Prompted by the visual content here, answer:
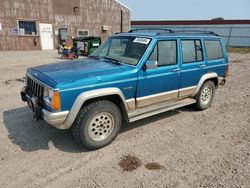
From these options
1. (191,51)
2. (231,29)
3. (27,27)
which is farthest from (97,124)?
(231,29)

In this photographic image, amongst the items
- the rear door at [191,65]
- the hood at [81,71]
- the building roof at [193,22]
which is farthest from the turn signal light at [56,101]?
the building roof at [193,22]

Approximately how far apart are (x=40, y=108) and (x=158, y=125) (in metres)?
2.46

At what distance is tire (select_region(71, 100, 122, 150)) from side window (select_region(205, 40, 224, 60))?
291 cm

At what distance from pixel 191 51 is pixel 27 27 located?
692 inches

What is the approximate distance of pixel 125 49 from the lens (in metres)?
4.27

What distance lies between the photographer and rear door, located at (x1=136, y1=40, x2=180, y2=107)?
3936 mm

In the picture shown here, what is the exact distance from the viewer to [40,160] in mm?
3311

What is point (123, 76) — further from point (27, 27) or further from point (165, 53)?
point (27, 27)

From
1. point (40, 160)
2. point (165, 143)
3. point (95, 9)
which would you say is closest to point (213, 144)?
point (165, 143)

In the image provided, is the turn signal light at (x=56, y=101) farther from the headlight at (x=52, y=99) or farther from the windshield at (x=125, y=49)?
the windshield at (x=125, y=49)

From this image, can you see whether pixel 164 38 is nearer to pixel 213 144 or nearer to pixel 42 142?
pixel 213 144

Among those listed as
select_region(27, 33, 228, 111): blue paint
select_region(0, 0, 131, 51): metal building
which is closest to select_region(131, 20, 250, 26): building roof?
select_region(0, 0, 131, 51): metal building

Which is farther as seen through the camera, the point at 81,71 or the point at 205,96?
the point at 205,96

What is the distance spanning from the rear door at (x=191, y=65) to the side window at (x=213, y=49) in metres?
0.28
